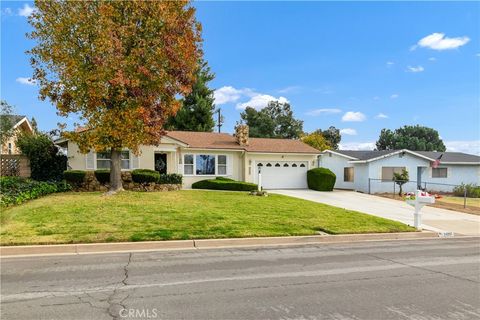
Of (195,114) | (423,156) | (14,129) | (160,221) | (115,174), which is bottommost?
(160,221)

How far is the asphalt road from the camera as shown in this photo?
4801 millimetres

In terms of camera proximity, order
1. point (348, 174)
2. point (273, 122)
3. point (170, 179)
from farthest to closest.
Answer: point (273, 122)
point (348, 174)
point (170, 179)

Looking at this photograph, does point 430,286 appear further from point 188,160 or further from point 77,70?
point 188,160

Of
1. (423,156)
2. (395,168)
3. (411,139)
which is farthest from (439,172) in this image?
(411,139)

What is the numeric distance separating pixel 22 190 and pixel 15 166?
8424 mm

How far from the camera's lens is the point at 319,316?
4.66m

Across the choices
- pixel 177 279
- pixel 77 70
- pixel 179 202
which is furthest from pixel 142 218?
pixel 77 70

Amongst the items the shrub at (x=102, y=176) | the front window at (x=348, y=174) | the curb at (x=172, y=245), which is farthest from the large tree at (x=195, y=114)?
the curb at (x=172, y=245)

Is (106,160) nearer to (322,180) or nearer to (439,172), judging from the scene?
(322,180)

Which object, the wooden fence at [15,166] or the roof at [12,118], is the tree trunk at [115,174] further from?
the roof at [12,118]

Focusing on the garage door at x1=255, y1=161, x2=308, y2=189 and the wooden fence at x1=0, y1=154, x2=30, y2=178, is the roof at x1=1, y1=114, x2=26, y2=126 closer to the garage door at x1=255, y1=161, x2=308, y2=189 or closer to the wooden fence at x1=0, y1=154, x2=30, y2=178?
the wooden fence at x1=0, y1=154, x2=30, y2=178

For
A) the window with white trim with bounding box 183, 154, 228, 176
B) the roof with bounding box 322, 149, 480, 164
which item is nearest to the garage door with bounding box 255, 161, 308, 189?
the window with white trim with bounding box 183, 154, 228, 176

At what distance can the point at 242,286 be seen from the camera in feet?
19.2

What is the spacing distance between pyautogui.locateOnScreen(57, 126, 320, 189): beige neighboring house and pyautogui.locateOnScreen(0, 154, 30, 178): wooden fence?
2.39 meters
